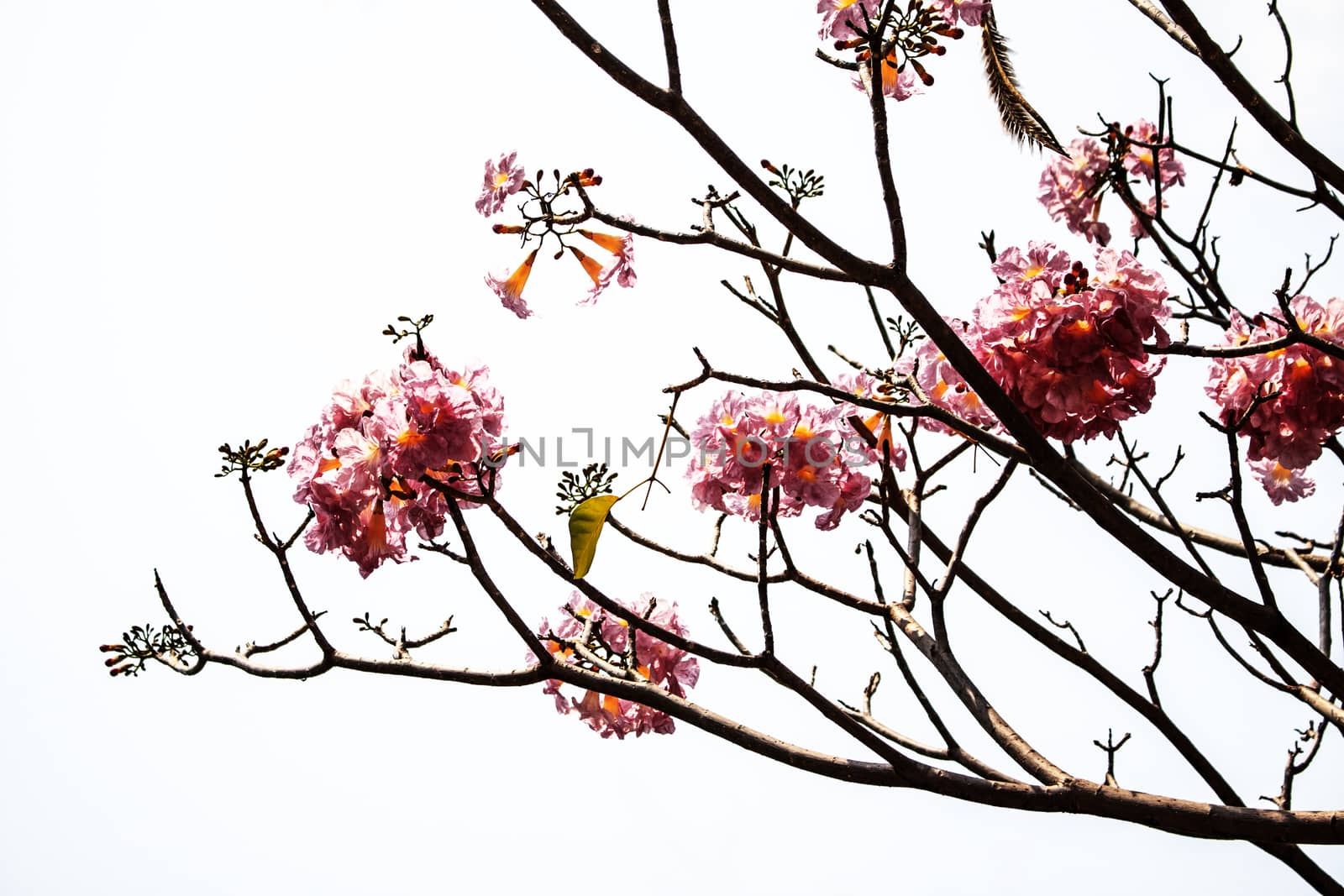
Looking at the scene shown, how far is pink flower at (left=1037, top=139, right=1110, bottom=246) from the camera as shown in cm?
430

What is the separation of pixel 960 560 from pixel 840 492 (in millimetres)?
410

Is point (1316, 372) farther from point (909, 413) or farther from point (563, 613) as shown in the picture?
point (563, 613)

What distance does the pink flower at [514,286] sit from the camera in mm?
3273

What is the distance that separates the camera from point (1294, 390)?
9.88 ft

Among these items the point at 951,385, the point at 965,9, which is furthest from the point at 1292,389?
the point at 965,9

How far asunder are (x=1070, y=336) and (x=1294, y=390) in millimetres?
865

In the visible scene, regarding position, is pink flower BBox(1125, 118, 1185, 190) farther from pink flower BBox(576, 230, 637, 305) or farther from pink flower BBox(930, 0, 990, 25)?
pink flower BBox(576, 230, 637, 305)

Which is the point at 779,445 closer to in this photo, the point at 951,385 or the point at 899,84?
the point at 951,385

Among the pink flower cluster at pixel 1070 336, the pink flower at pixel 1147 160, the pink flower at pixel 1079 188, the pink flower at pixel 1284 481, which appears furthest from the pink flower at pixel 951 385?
the pink flower at pixel 1147 160

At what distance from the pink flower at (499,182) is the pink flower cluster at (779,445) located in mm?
865

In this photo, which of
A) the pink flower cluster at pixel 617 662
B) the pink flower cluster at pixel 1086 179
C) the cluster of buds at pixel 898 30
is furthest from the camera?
the pink flower cluster at pixel 1086 179

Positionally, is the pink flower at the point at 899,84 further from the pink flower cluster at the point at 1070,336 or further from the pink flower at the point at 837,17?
the pink flower cluster at the point at 1070,336

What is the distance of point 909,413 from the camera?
8.82 ft

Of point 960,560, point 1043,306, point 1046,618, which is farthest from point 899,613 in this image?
point 1043,306
